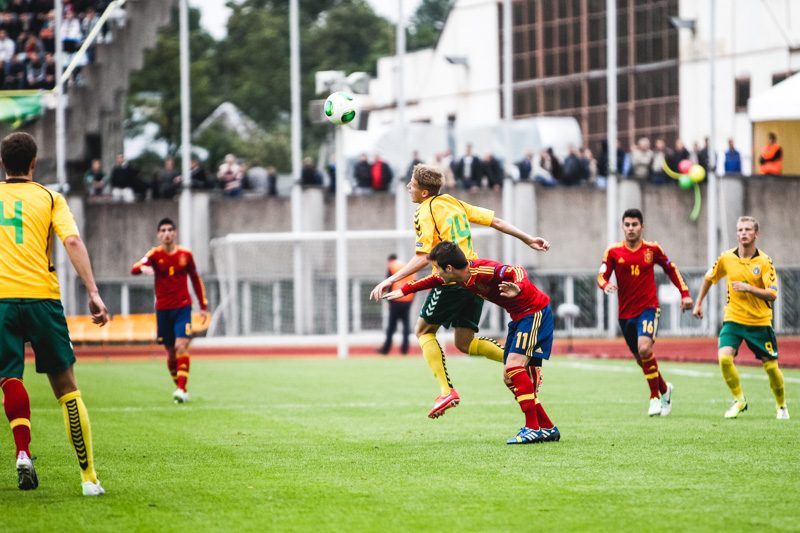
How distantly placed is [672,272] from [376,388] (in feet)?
21.2

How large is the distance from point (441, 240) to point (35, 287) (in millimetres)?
4489

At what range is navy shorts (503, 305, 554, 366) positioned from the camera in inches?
472

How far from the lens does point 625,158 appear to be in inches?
1574

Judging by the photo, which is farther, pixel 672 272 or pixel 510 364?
pixel 672 272

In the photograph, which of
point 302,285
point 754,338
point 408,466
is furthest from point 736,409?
point 302,285

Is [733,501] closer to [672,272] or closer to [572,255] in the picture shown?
[672,272]

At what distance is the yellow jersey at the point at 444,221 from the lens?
12.6 meters

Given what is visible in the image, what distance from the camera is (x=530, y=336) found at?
12.0 m

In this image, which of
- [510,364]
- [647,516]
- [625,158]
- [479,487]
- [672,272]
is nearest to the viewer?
[647,516]

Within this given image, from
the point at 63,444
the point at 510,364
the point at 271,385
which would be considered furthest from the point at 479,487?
the point at 271,385

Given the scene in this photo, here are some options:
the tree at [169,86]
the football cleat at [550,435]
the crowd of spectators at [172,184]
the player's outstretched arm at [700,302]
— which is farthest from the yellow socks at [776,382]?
the tree at [169,86]

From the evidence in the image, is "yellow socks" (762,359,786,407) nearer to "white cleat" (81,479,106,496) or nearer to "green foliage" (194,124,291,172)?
"white cleat" (81,479,106,496)

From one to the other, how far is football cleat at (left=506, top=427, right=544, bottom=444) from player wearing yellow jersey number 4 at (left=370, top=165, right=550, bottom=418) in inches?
29.0

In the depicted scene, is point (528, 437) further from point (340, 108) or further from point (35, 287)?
point (340, 108)
